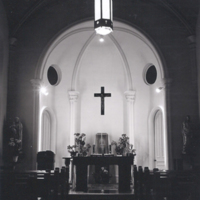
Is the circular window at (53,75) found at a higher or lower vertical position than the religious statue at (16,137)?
higher

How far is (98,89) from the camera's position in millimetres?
13602

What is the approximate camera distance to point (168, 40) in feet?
36.8

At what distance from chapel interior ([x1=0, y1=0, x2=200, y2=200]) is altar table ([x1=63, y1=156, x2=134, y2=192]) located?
1.1 inches

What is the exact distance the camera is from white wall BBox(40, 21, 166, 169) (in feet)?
41.8

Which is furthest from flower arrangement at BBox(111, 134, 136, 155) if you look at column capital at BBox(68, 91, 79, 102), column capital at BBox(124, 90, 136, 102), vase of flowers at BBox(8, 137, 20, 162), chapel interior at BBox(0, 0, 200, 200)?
vase of flowers at BBox(8, 137, 20, 162)

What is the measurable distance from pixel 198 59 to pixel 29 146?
6424 millimetres

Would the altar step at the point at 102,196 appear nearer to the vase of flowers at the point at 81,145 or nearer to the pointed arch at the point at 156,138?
the vase of flowers at the point at 81,145

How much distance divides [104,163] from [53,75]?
18.3ft

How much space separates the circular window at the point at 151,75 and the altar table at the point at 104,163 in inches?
194

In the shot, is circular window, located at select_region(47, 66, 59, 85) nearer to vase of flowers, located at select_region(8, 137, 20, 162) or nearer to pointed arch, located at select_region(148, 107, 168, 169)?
vase of flowers, located at select_region(8, 137, 20, 162)

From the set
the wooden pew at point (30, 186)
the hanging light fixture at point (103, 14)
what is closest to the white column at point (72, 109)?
the wooden pew at point (30, 186)

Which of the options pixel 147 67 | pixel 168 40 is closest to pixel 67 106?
pixel 147 67

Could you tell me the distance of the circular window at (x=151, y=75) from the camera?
513 inches

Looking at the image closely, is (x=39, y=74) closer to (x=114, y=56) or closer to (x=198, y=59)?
(x=114, y=56)
